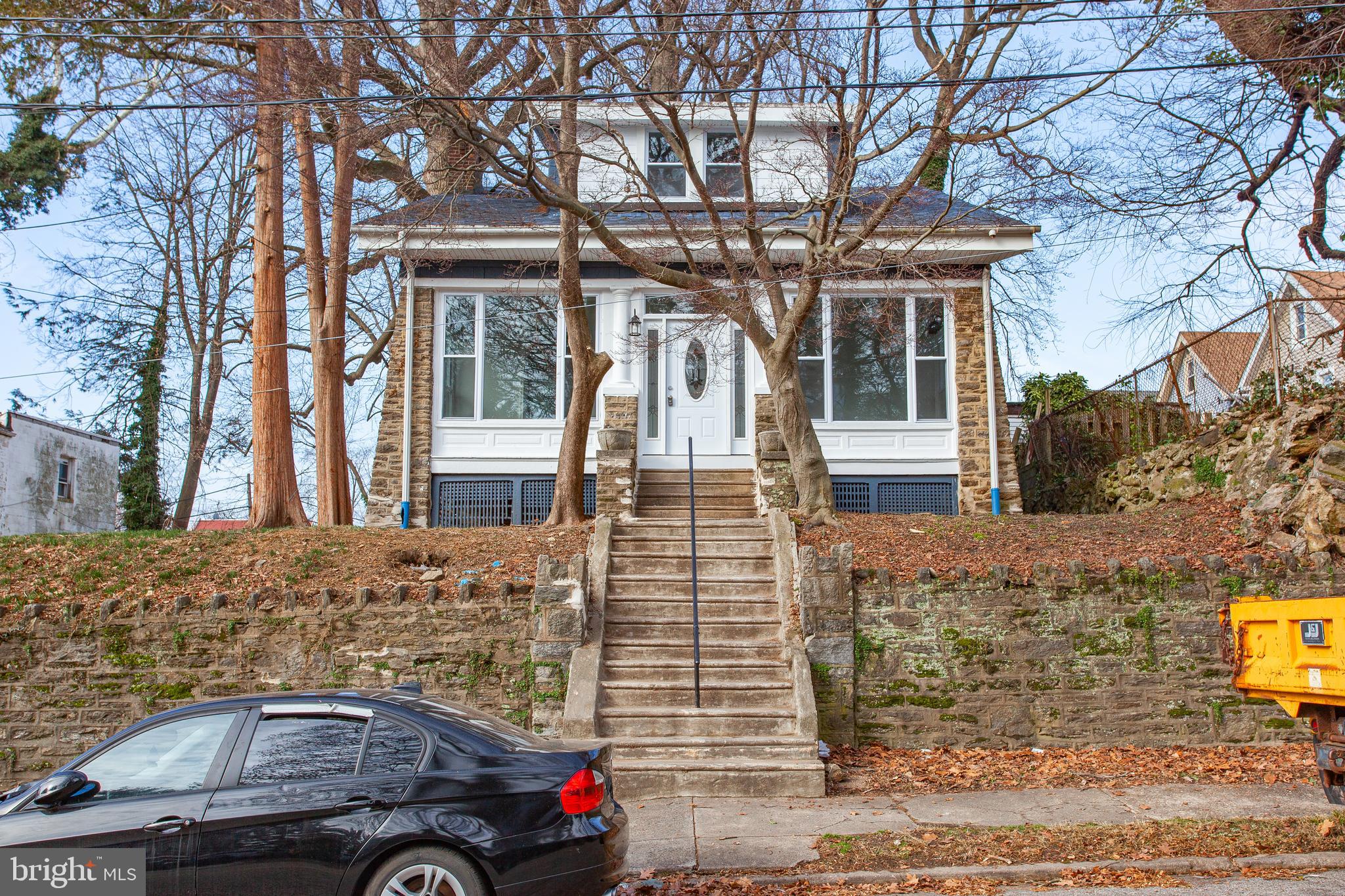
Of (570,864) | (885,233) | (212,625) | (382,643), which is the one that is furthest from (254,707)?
(885,233)

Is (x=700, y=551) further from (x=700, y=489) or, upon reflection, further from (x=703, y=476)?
(x=703, y=476)

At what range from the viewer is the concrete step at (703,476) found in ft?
47.2

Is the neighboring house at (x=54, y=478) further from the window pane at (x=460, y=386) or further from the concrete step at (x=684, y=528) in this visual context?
the concrete step at (x=684, y=528)

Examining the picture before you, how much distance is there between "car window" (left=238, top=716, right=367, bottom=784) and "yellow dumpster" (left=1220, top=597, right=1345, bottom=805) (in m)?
5.32

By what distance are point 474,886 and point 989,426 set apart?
12.2 meters

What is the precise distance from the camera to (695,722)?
844cm

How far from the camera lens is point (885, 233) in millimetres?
13078

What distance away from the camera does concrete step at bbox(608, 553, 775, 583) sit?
1045 cm

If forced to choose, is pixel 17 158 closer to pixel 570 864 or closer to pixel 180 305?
pixel 180 305

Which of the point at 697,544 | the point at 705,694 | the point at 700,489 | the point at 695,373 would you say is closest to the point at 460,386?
the point at 695,373

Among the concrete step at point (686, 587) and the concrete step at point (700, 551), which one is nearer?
the concrete step at point (686, 587)

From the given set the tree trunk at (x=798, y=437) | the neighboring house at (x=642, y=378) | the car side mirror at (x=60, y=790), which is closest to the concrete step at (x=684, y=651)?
the tree trunk at (x=798, y=437)

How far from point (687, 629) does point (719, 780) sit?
6.78 feet

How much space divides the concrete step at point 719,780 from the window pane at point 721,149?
39.2 ft
